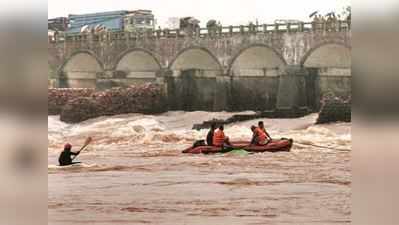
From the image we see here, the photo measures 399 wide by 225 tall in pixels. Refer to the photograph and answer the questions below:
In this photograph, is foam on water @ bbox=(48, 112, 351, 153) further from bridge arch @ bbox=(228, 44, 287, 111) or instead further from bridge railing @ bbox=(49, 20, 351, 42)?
bridge railing @ bbox=(49, 20, 351, 42)

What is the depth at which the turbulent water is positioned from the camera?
4.01m

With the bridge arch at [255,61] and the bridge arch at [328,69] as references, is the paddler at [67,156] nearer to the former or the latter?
the bridge arch at [255,61]

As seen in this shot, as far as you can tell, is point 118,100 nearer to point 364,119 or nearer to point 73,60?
point 73,60

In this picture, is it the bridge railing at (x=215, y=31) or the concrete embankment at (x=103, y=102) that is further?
the concrete embankment at (x=103, y=102)

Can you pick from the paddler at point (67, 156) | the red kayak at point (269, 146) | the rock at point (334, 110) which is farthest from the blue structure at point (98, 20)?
the rock at point (334, 110)

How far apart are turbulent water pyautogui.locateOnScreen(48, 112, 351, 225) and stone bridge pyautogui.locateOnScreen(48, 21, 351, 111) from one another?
0.52 feet

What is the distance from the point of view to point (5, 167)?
4.26 metres

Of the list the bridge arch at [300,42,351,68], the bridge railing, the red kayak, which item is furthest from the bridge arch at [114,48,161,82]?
the bridge arch at [300,42,351,68]

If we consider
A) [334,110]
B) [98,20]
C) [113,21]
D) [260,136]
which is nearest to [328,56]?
[334,110]

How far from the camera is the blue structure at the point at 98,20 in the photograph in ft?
14.0

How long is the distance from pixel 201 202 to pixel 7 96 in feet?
4.83

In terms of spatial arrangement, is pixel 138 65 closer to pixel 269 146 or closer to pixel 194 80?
pixel 194 80

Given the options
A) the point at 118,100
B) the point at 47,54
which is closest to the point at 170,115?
the point at 118,100

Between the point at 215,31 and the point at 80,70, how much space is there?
98cm
